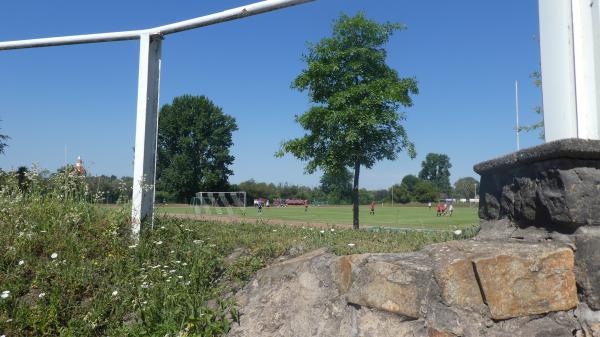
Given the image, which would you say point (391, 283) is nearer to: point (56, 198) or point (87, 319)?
point (87, 319)

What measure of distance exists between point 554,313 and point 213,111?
145 ft

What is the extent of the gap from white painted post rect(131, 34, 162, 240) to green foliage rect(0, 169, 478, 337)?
11.5 inches

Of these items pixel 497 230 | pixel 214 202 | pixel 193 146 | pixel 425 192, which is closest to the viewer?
pixel 497 230

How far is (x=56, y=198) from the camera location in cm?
543

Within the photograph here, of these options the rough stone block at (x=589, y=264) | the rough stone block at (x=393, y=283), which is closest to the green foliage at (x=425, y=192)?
the rough stone block at (x=393, y=283)

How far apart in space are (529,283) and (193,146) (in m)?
43.7

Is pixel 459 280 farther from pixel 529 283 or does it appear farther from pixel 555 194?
pixel 555 194

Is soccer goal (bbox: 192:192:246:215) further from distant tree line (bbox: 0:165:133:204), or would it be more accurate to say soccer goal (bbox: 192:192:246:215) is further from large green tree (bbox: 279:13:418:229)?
distant tree line (bbox: 0:165:133:204)

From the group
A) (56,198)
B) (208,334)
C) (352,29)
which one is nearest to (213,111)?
(352,29)

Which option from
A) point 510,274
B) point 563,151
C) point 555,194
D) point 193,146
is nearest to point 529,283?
point 510,274

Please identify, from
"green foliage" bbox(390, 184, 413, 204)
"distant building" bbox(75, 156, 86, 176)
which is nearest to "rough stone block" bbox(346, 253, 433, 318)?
"distant building" bbox(75, 156, 86, 176)

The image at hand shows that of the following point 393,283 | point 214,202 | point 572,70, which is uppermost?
point 572,70

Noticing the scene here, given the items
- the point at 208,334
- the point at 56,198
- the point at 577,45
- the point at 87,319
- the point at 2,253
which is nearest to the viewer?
the point at 577,45

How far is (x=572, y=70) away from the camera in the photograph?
237cm
